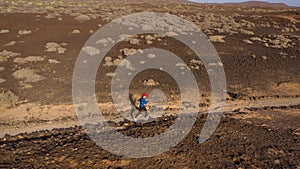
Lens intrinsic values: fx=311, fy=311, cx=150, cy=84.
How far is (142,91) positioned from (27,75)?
25.2 ft

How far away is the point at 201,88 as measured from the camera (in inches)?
765

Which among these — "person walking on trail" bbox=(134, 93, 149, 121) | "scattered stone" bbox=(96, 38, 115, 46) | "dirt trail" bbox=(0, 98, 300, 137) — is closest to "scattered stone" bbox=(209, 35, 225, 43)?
"scattered stone" bbox=(96, 38, 115, 46)

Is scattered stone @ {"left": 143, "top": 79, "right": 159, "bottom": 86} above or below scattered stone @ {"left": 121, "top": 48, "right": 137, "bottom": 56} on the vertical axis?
below

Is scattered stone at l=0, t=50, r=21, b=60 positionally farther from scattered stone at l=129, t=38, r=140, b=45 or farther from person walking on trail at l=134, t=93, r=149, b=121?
person walking on trail at l=134, t=93, r=149, b=121

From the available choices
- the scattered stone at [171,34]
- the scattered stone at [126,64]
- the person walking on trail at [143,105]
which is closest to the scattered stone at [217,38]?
the scattered stone at [171,34]

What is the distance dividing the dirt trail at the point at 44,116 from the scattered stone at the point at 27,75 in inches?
140

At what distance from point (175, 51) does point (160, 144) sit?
1675cm

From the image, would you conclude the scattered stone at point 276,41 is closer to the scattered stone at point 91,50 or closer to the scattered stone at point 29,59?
the scattered stone at point 91,50

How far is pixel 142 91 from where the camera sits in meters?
18.5

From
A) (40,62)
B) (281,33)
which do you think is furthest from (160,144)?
(281,33)

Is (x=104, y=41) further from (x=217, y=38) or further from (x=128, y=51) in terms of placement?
(x=217, y=38)

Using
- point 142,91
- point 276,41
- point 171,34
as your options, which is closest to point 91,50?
point 142,91

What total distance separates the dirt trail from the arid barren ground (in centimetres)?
5

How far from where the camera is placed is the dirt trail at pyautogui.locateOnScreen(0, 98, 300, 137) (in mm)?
14359
